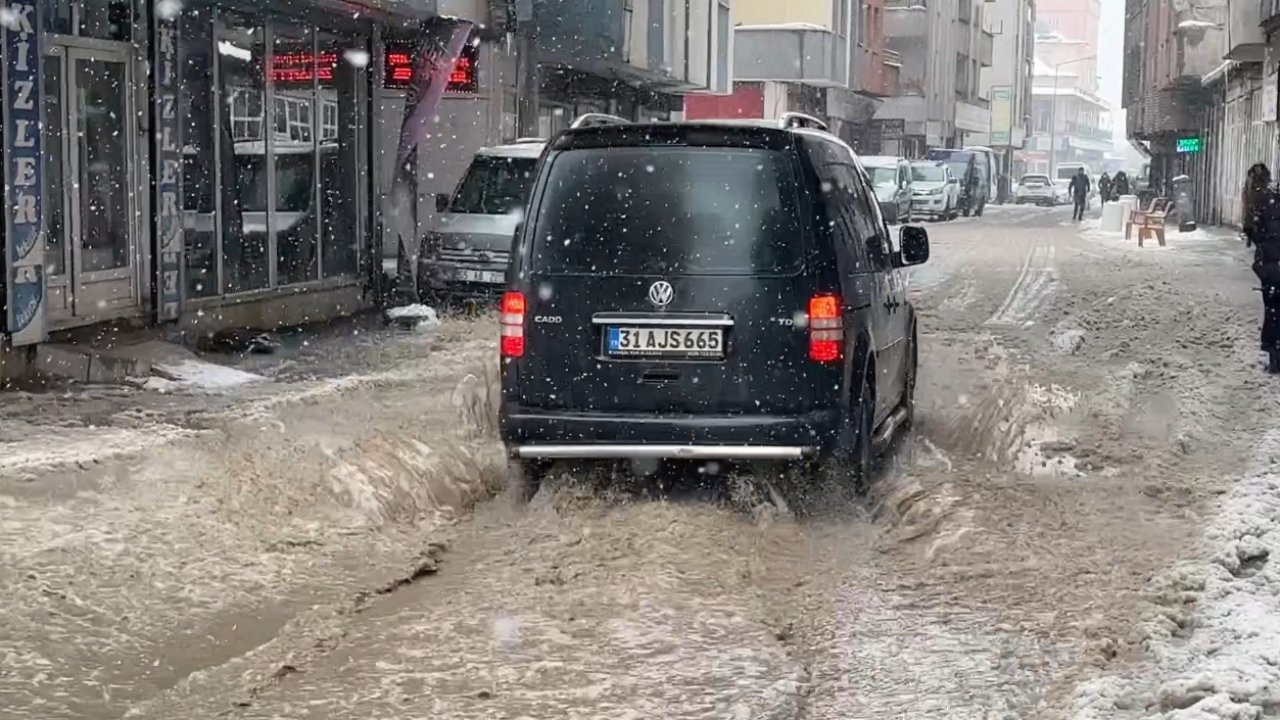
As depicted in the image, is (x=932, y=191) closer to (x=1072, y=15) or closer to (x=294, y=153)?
(x=294, y=153)

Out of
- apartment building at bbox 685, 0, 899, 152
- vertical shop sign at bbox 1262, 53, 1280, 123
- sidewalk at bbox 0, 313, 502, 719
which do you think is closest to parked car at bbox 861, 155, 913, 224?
apartment building at bbox 685, 0, 899, 152

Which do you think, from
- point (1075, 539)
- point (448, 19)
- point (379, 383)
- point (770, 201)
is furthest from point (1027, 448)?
point (448, 19)

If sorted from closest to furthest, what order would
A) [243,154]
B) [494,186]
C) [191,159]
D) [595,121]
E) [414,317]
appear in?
1. [595,121]
2. [191,159]
3. [243,154]
4. [414,317]
5. [494,186]

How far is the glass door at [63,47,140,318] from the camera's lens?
13.5m

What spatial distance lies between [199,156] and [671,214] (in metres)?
9.05

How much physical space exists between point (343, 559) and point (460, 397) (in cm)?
471

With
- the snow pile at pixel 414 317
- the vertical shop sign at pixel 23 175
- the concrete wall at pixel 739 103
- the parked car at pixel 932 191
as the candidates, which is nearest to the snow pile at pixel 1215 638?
the vertical shop sign at pixel 23 175

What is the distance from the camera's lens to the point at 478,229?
1898 cm

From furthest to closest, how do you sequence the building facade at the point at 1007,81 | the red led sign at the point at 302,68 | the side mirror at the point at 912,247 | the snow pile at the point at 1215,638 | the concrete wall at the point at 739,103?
the building facade at the point at 1007,81, the concrete wall at the point at 739,103, the red led sign at the point at 302,68, the side mirror at the point at 912,247, the snow pile at the point at 1215,638

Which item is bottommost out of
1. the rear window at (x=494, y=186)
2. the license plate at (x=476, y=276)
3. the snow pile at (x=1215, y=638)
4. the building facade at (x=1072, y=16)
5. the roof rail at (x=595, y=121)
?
the snow pile at (x=1215, y=638)

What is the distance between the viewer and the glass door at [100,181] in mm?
13547

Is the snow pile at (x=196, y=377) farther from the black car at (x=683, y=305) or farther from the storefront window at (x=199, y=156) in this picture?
the black car at (x=683, y=305)

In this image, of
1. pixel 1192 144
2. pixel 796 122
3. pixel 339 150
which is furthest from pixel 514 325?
pixel 1192 144

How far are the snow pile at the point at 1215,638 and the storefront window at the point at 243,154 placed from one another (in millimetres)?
10945
